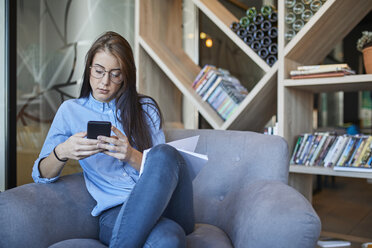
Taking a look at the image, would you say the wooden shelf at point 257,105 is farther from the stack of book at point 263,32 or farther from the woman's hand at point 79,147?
the woman's hand at point 79,147

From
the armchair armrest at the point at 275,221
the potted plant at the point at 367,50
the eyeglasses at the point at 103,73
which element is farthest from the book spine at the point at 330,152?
the eyeglasses at the point at 103,73

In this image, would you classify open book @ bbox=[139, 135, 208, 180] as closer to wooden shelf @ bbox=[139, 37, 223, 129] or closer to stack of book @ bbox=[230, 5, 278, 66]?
wooden shelf @ bbox=[139, 37, 223, 129]

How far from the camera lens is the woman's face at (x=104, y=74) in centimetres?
145

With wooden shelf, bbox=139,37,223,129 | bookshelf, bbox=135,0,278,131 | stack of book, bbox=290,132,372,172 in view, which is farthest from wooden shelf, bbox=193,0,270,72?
stack of book, bbox=290,132,372,172

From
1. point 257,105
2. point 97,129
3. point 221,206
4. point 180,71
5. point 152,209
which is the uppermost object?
point 180,71

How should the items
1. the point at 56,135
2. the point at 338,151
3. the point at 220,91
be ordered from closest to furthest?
the point at 56,135, the point at 338,151, the point at 220,91

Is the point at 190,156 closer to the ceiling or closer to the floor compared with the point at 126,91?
closer to the floor

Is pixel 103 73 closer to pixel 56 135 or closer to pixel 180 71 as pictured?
pixel 56 135

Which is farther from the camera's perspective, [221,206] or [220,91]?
[220,91]

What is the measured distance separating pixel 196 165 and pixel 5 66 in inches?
59.8

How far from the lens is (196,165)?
4.22 ft

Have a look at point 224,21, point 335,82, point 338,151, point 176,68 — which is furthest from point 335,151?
point 176,68

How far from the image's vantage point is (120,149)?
4.26 ft

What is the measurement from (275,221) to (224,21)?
60.1 inches
